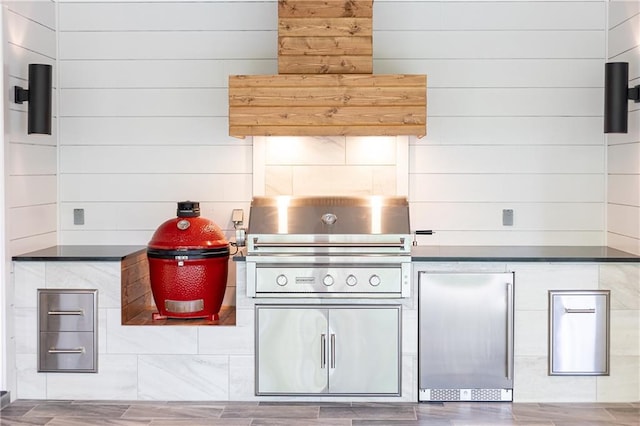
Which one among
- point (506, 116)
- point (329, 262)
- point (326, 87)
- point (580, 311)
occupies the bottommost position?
point (580, 311)

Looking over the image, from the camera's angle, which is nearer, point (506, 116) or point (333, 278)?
point (333, 278)

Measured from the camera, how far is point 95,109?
5.36m

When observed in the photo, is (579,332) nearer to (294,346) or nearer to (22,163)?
(294,346)

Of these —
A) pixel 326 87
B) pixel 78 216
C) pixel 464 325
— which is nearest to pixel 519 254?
pixel 464 325

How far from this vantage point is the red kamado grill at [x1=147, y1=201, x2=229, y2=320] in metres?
4.71

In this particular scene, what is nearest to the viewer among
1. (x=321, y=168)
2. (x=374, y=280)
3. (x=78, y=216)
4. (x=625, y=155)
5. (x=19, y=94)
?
(x=374, y=280)

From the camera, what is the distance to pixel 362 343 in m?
4.62

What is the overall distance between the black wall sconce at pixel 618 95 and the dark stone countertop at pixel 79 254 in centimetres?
294

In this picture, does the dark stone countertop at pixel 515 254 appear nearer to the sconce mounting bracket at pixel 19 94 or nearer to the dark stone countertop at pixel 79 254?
the dark stone countertop at pixel 79 254

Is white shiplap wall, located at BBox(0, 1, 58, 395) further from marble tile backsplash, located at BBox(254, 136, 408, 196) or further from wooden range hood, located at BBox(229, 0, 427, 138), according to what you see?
marble tile backsplash, located at BBox(254, 136, 408, 196)

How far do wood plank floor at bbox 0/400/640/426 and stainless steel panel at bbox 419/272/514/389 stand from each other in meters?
0.21

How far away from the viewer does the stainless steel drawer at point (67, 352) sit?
4676 mm

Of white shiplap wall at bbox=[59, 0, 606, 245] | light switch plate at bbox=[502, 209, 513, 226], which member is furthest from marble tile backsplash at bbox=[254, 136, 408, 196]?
light switch plate at bbox=[502, 209, 513, 226]

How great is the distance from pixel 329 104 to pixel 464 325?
58.4 inches
